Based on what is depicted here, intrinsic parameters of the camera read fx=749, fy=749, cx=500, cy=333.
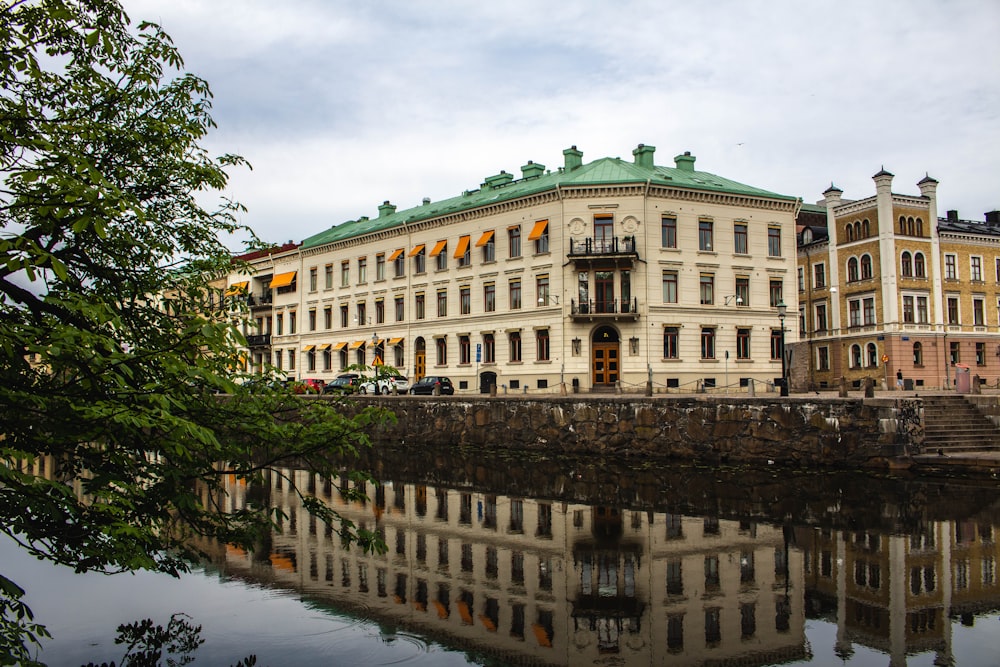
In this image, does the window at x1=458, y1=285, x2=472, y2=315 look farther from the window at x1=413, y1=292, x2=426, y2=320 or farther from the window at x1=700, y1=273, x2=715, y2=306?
the window at x1=700, y1=273, x2=715, y2=306

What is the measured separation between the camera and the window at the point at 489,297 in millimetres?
47312

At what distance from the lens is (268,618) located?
35.8 feet

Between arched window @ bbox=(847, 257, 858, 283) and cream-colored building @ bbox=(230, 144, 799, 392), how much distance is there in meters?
9.30

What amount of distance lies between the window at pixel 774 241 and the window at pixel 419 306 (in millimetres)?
22613

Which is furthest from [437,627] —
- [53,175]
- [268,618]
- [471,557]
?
[53,175]

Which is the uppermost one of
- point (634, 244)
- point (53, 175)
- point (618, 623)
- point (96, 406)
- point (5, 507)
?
point (634, 244)

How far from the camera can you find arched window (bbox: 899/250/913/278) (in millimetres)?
52125

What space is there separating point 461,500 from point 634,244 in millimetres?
24795

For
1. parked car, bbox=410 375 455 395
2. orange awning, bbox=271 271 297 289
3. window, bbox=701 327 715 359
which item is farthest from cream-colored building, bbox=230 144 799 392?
orange awning, bbox=271 271 297 289

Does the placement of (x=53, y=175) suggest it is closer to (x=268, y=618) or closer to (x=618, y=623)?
(x=268, y=618)

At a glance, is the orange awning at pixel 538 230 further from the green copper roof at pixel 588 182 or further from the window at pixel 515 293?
the window at pixel 515 293

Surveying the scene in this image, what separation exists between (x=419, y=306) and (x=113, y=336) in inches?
1771

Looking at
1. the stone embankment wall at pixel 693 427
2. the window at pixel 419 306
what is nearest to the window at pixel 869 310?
the stone embankment wall at pixel 693 427

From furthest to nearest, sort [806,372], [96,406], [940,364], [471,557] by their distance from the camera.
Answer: [806,372] < [940,364] < [471,557] < [96,406]
